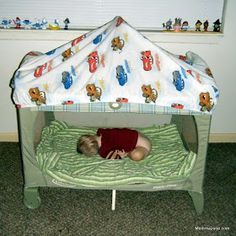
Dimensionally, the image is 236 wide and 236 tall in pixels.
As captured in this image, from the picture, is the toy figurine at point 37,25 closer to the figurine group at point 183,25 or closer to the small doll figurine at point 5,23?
the small doll figurine at point 5,23

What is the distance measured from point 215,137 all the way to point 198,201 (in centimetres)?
77

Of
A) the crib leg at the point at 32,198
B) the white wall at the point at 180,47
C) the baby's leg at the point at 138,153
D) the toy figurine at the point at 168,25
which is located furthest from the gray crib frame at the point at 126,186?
the toy figurine at the point at 168,25

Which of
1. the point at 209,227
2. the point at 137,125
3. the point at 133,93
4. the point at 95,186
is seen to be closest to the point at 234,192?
the point at 209,227

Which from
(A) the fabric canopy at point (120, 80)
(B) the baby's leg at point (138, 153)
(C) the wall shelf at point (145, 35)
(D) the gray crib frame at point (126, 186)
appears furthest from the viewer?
(C) the wall shelf at point (145, 35)

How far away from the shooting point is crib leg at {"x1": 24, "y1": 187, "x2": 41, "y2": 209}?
1702 millimetres

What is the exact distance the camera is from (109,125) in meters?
1.92

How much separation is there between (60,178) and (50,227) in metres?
0.25

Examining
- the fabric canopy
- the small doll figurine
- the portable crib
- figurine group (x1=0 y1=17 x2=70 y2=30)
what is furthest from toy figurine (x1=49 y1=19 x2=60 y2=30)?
the fabric canopy

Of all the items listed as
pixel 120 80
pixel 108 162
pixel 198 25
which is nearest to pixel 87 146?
pixel 108 162

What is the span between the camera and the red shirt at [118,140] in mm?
1861

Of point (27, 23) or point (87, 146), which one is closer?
point (87, 146)

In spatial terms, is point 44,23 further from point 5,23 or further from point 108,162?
point 108,162

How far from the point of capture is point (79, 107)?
4.77ft

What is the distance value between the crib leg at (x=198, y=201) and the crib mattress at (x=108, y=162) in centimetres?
15
